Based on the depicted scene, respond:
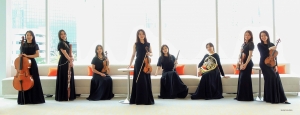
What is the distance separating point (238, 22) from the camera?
7023mm

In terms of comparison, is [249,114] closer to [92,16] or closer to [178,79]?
[178,79]

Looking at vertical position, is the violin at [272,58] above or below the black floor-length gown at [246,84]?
above

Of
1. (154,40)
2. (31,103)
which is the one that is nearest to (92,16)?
(154,40)

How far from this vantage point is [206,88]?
5.34 meters

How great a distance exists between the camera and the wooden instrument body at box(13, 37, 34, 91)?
174 inches

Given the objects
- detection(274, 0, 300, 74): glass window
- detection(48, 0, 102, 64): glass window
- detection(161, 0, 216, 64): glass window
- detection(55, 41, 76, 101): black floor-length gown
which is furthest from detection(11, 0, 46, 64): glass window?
detection(274, 0, 300, 74): glass window

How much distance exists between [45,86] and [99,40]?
6.41ft

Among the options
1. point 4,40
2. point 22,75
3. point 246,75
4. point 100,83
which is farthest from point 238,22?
point 4,40

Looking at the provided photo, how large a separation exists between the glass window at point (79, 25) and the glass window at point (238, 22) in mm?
3164

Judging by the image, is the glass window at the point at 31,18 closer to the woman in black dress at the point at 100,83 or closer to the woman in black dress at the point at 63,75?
the woman in black dress at the point at 63,75

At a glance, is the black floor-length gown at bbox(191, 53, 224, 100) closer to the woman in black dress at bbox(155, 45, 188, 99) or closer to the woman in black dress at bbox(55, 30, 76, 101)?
the woman in black dress at bbox(155, 45, 188, 99)

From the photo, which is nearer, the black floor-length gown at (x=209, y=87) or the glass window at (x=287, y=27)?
the black floor-length gown at (x=209, y=87)

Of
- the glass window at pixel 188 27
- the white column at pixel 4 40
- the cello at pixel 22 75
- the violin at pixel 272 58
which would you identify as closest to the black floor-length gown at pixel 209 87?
the violin at pixel 272 58

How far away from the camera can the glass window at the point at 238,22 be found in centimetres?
694
